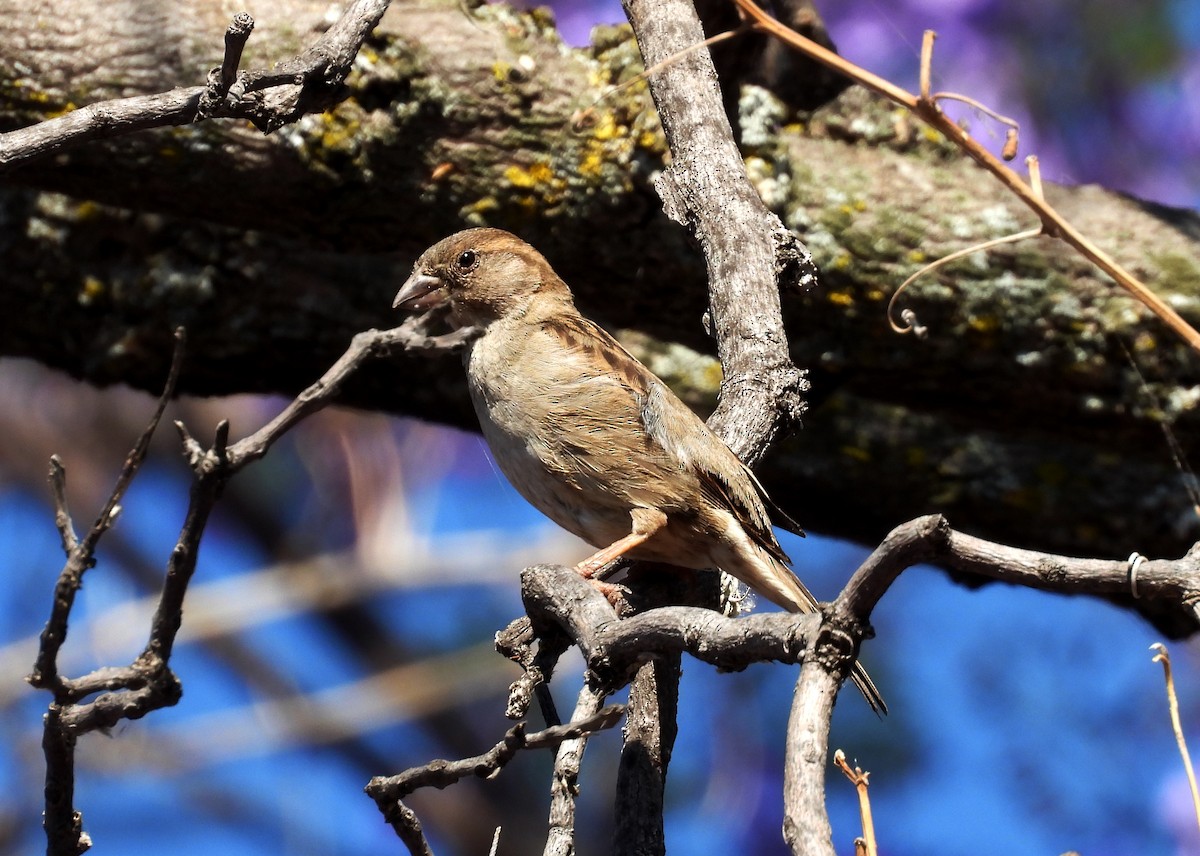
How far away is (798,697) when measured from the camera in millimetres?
1355

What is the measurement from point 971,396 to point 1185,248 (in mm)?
780

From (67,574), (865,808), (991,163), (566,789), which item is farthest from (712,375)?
(865,808)

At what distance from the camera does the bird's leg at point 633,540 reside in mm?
2842

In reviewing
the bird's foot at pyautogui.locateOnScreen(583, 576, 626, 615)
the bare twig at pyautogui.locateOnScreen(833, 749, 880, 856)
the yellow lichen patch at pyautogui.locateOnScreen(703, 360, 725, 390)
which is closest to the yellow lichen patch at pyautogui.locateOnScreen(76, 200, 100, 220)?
the yellow lichen patch at pyautogui.locateOnScreen(703, 360, 725, 390)

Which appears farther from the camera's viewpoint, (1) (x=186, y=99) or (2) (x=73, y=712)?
(2) (x=73, y=712)

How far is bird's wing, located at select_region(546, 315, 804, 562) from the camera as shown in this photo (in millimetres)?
2859

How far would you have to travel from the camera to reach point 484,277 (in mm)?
3361

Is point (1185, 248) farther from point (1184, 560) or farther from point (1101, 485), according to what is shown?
point (1184, 560)

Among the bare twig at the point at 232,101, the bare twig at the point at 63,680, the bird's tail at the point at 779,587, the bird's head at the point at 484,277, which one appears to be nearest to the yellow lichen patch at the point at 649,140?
the bird's head at the point at 484,277

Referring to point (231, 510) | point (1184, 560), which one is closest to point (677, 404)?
point (1184, 560)

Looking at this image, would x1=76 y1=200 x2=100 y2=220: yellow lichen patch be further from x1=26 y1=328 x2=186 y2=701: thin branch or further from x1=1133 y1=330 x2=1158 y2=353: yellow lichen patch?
x1=1133 y1=330 x2=1158 y2=353: yellow lichen patch

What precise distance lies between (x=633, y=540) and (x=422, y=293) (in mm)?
990

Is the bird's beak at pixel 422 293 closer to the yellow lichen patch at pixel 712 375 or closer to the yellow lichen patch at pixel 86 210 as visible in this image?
the yellow lichen patch at pixel 86 210

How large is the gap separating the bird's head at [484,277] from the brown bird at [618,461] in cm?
17
